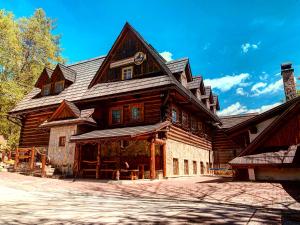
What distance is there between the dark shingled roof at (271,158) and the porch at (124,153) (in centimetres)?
477

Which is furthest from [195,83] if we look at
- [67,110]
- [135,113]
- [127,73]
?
[67,110]

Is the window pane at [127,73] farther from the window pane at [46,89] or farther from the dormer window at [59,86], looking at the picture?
the window pane at [46,89]

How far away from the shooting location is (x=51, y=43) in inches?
1310

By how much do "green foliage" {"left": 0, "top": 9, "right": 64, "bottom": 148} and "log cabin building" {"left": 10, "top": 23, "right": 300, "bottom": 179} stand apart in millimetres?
4451

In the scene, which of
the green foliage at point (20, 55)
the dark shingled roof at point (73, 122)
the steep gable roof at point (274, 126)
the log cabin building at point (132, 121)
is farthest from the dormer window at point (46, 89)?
the steep gable roof at point (274, 126)

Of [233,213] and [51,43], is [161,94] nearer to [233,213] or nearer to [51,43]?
[233,213]

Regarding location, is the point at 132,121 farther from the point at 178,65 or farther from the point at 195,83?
the point at 195,83

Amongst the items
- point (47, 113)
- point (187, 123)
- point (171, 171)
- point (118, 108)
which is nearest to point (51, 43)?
point (47, 113)

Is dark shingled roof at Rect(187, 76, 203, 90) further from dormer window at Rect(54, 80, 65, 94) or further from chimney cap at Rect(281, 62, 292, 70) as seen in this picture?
dormer window at Rect(54, 80, 65, 94)

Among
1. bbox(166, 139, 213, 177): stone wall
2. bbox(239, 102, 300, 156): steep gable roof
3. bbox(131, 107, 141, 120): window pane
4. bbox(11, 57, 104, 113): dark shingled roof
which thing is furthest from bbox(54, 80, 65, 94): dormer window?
bbox(239, 102, 300, 156): steep gable roof

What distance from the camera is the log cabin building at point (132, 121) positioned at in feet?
46.5

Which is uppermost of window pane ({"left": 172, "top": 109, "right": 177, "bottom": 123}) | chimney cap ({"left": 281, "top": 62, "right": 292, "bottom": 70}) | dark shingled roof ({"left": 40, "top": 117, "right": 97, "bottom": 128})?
chimney cap ({"left": 281, "top": 62, "right": 292, "bottom": 70})

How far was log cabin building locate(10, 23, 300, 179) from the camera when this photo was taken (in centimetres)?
1416

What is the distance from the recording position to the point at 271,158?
1180 cm
